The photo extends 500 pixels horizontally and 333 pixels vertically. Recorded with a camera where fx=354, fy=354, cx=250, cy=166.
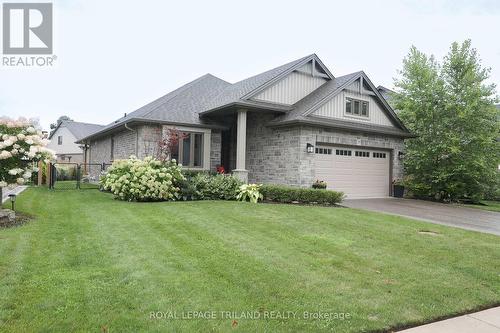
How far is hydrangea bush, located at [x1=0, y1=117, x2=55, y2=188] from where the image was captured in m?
7.41

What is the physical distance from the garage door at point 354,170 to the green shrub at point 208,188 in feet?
13.0

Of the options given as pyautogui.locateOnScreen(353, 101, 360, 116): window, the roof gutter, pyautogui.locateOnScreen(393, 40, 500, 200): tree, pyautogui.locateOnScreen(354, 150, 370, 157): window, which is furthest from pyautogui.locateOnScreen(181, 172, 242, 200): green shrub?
pyautogui.locateOnScreen(393, 40, 500, 200): tree

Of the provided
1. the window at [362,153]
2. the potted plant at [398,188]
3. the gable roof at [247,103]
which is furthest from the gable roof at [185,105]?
the potted plant at [398,188]

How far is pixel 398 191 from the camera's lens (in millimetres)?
16750

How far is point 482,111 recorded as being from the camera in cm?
1544

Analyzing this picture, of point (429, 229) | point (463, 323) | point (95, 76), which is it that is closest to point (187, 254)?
point (463, 323)

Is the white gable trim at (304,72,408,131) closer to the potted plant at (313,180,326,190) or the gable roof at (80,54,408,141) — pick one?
the gable roof at (80,54,408,141)

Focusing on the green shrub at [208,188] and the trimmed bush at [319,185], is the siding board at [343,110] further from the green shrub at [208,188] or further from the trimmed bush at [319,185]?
the green shrub at [208,188]

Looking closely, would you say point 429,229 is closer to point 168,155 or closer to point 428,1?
point 428,1

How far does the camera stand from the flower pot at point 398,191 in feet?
54.8

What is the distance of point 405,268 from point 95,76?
2146 centimetres
